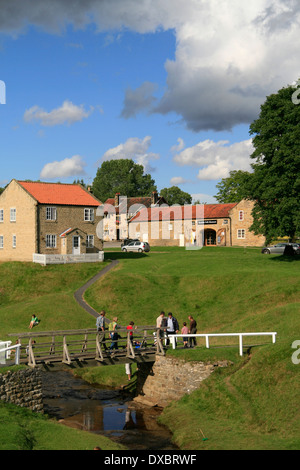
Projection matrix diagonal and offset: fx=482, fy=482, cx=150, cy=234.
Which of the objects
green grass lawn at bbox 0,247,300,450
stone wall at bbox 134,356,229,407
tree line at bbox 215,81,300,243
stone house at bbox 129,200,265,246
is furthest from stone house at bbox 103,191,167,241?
stone wall at bbox 134,356,229,407

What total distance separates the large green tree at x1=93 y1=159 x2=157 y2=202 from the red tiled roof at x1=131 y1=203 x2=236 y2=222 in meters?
46.9

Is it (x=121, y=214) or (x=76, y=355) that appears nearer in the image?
(x=76, y=355)

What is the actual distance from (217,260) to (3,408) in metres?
38.5

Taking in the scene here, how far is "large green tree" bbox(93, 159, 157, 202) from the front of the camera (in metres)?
142

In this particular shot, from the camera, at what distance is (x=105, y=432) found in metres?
21.1

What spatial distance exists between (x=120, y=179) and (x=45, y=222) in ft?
288

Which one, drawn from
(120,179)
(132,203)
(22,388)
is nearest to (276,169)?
(22,388)

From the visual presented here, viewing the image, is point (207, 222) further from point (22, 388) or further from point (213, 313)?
point (22, 388)

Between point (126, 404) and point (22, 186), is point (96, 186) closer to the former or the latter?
point (22, 186)

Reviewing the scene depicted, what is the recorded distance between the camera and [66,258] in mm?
55875

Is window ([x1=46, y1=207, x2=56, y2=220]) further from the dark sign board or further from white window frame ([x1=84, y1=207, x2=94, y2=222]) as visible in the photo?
the dark sign board

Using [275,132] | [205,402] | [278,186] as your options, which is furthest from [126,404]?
[275,132]

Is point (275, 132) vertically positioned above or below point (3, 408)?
above

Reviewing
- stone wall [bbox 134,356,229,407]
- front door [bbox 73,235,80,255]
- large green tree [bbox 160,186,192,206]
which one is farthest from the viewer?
large green tree [bbox 160,186,192,206]
